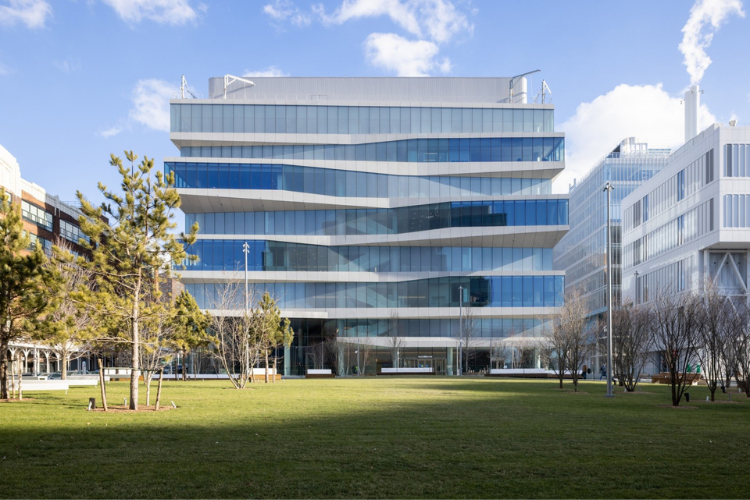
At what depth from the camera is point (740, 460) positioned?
43.3 feet

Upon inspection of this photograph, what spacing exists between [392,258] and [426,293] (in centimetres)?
561

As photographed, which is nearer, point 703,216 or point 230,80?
point 703,216

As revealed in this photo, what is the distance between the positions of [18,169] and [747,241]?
2969 inches

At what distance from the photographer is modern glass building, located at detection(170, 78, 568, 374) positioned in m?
78.0

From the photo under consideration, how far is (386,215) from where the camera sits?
80.2 metres

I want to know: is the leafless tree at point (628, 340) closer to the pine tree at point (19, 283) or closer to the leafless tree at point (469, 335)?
the pine tree at point (19, 283)

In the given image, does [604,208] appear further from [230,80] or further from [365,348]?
[230,80]

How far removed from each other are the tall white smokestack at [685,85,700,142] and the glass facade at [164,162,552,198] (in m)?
20.4

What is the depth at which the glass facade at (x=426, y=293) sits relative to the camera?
259 feet

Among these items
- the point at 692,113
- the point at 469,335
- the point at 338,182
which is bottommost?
the point at 469,335

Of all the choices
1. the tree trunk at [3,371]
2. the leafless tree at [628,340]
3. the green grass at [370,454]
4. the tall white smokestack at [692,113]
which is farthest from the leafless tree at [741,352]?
the tall white smokestack at [692,113]

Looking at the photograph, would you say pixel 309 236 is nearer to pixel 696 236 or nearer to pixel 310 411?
pixel 696 236

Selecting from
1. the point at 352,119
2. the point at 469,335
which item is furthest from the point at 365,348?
the point at 352,119

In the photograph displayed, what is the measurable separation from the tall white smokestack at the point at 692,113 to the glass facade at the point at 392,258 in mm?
24274
